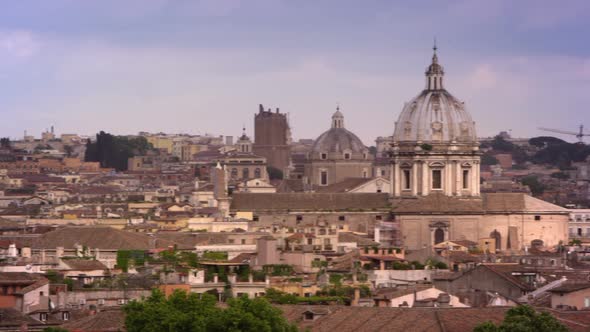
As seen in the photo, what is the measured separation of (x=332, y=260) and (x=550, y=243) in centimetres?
2979

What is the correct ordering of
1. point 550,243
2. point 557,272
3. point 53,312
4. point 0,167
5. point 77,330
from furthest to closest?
point 0,167
point 550,243
point 557,272
point 53,312
point 77,330

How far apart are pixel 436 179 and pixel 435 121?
248cm

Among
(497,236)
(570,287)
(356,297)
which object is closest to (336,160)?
(497,236)

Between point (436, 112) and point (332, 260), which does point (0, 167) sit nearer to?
point (436, 112)

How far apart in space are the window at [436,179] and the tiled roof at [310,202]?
2167 millimetres

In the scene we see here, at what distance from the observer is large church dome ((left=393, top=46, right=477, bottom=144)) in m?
116

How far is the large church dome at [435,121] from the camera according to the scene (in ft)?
379

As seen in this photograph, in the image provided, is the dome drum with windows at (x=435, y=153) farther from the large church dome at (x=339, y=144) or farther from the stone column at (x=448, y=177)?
the large church dome at (x=339, y=144)

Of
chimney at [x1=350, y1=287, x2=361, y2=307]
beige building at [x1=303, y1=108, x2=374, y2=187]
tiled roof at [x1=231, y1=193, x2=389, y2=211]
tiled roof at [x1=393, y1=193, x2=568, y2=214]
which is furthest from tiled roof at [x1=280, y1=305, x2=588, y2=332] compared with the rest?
beige building at [x1=303, y1=108, x2=374, y2=187]

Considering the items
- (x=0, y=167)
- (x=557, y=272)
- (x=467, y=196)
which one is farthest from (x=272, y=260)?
(x=0, y=167)

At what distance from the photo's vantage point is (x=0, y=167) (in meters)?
189

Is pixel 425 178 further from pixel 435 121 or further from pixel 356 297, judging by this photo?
pixel 356 297

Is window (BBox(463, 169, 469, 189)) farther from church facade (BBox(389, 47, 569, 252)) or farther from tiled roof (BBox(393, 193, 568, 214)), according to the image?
tiled roof (BBox(393, 193, 568, 214))

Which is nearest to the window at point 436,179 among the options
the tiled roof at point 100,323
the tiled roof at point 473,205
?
the tiled roof at point 473,205
